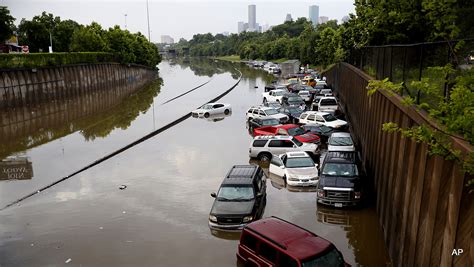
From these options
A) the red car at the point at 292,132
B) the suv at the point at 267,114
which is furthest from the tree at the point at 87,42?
the red car at the point at 292,132

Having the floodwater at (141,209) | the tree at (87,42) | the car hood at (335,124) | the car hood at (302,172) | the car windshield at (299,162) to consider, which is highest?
the tree at (87,42)

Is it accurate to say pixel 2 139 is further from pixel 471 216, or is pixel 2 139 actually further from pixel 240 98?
pixel 471 216

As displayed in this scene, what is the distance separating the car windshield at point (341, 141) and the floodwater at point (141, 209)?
4862 millimetres

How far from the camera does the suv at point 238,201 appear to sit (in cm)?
1451

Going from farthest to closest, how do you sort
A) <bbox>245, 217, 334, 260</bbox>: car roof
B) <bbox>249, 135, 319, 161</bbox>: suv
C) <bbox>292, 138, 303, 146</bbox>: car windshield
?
<bbox>292, 138, 303, 146</bbox>: car windshield, <bbox>249, 135, 319, 161</bbox>: suv, <bbox>245, 217, 334, 260</bbox>: car roof

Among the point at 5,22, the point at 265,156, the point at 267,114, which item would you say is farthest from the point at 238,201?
the point at 5,22

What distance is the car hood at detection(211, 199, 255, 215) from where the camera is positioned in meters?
14.6

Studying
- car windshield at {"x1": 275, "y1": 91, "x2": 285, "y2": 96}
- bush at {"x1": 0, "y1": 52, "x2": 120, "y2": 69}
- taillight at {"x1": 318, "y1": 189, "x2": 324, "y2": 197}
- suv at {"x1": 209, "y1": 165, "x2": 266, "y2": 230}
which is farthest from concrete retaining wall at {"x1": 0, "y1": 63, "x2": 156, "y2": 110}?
taillight at {"x1": 318, "y1": 189, "x2": 324, "y2": 197}

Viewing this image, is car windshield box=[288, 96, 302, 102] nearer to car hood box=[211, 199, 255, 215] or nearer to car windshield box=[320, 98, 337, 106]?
car windshield box=[320, 98, 337, 106]

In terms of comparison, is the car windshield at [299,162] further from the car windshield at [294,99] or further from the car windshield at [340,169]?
the car windshield at [294,99]

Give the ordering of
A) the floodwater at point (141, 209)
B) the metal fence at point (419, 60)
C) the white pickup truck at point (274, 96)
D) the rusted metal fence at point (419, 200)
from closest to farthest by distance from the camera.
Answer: the rusted metal fence at point (419, 200) < the metal fence at point (419, 60) < the floodwater at point (141, 209) < the white pickup truck at point (274, 96)

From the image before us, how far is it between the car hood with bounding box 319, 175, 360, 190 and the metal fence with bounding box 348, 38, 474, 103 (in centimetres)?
405

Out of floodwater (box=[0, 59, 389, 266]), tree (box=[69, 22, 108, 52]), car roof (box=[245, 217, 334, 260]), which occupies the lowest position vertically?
floodwater (box=[0, 59, 389, 266])

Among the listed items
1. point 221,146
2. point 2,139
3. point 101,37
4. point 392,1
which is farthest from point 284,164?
point 101,37
